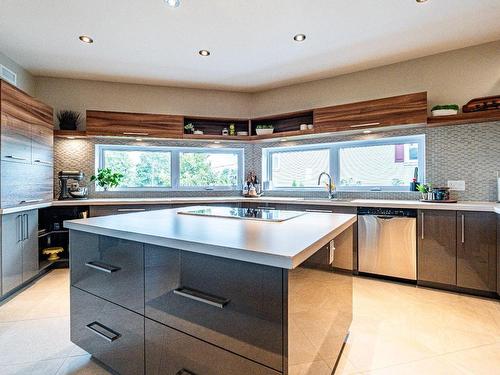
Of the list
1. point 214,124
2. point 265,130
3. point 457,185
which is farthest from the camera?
point 214,124

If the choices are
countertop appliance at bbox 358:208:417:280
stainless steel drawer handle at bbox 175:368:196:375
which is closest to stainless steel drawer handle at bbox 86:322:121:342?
stainless steel drawer handle at bbox 175:368:196:375

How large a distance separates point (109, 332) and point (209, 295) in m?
0.79

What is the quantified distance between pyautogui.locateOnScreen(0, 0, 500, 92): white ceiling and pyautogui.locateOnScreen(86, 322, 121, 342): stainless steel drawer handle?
242 centimetres

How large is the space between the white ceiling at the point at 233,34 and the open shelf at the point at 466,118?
80cm

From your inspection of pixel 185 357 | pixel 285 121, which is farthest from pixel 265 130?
pixel 185 357

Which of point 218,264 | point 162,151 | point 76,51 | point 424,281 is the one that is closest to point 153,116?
point 162,151

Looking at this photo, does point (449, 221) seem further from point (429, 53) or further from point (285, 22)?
point (285, 22)

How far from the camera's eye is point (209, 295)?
3.60 ft

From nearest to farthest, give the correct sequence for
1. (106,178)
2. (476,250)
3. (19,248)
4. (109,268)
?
(109,268)
(476,250)
(19,248)
(106,178)

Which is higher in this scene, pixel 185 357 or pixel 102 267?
pixel 102 267

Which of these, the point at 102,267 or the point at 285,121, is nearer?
the point at 102,267

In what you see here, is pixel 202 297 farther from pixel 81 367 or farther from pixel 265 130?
pixel 265 130

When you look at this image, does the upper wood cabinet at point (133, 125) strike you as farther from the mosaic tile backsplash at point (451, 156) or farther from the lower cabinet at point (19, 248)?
the lower cabinet at point (19, 248)

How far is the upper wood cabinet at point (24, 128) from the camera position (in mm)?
2561
